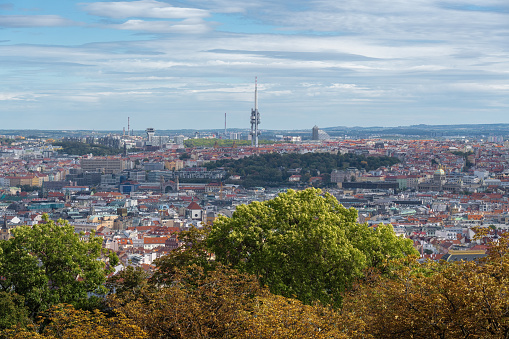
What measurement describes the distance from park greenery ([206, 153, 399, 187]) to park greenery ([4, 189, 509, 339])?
9705cm

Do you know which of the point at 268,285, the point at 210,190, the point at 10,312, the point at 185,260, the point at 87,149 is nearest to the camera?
the point at 10,312

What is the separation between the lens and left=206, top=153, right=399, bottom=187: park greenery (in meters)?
122

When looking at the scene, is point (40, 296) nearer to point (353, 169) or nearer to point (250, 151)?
point (353, 169)

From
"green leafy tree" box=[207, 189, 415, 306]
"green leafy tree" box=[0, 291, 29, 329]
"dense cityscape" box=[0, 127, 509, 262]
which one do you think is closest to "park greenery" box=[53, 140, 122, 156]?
"dense cityscape" box=[0, 127, 509, 262]

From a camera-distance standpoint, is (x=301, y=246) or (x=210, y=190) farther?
(x=210, y=190)

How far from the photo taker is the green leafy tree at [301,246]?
64.4 ft

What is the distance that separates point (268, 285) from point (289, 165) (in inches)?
4446

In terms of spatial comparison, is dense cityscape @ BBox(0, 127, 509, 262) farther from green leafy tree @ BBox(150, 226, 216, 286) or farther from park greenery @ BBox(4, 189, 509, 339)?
park greenery @ BBox(4, 189, 509, 339)

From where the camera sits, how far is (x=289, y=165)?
434ft

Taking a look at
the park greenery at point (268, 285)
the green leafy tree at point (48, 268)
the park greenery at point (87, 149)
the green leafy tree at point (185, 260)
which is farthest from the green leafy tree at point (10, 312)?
the park greenery at point (87, 149)

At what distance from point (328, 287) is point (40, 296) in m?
6.74

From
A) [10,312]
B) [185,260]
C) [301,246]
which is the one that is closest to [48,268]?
[10,312]

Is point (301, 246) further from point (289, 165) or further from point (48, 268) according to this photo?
point (289, 165)

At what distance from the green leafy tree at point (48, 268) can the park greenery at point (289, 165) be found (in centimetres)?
9693
